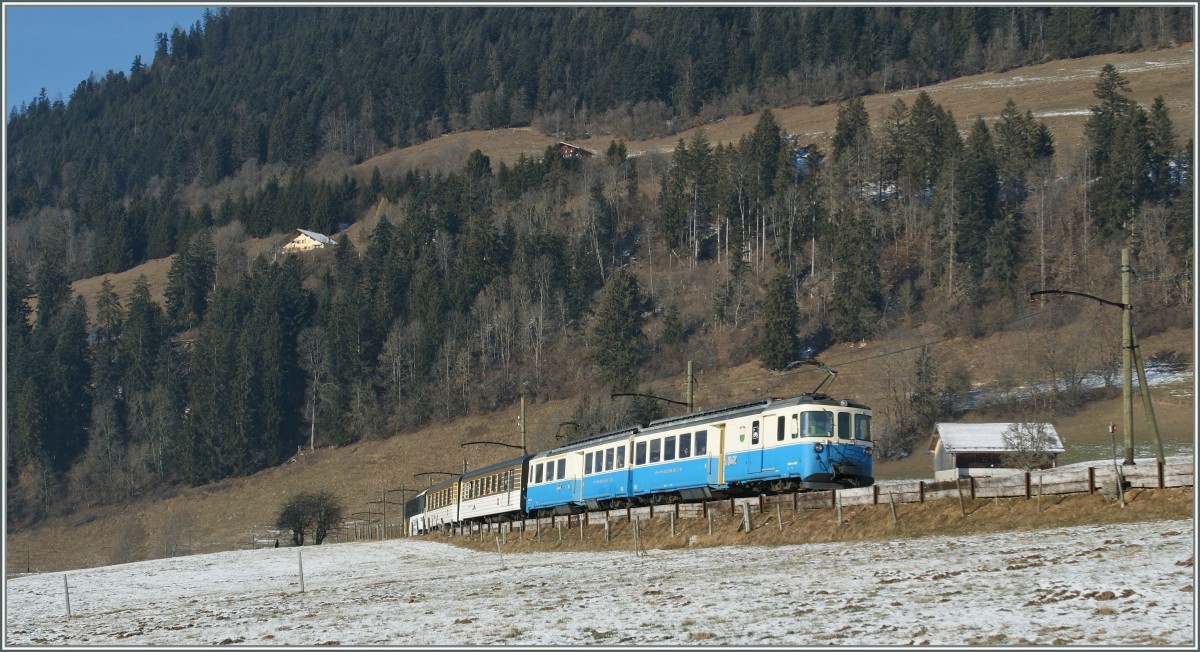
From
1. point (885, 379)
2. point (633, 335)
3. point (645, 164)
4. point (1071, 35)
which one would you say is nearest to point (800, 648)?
point (885, 379)

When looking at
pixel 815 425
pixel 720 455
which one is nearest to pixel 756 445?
pixel 720 455

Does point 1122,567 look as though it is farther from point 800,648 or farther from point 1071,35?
point 1071,35

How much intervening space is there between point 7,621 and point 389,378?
113 m

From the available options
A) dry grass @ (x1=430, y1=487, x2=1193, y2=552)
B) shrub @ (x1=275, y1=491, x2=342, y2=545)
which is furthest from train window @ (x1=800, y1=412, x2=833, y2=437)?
shrub @ (x1=275, y1=491, x2=342, y2=545)

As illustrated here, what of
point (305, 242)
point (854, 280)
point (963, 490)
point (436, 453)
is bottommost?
point (963, 490)

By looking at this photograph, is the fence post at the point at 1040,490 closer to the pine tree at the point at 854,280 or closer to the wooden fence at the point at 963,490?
the wooden fence at the point at 963,490

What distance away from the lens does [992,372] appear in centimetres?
9725

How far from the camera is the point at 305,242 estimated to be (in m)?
195

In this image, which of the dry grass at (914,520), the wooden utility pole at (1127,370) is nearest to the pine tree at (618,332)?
the dry grass at (914,520)

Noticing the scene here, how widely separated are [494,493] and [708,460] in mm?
20758

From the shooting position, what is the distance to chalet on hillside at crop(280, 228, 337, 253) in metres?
192

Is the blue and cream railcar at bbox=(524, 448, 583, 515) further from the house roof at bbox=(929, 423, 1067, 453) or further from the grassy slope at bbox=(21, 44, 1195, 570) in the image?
the grassy slope at bbox=(21, 44, 1195, 570)

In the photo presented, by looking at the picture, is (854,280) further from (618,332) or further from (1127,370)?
(1127,370)

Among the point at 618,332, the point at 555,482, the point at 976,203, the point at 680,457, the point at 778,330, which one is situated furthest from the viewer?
the point at 618,332
